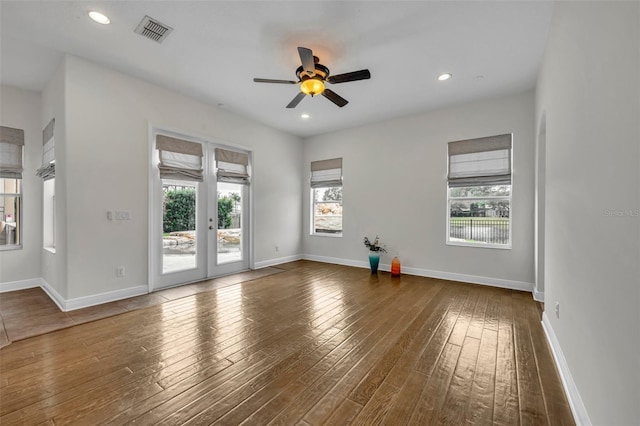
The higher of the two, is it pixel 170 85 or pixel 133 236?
pixel 170 85

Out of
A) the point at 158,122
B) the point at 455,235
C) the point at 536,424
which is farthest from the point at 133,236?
the point at 455,235

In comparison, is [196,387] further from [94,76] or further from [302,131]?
[302,131]

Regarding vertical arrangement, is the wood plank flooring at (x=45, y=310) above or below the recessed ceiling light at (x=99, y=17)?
below

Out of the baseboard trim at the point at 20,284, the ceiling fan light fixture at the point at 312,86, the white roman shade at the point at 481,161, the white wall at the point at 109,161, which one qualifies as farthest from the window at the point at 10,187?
the white roman shade at the point at 481,161

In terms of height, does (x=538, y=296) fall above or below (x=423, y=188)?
below

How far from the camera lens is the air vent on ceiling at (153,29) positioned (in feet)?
8.86

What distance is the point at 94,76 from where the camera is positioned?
351cm

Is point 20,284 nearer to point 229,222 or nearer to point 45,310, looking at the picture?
point 45,310

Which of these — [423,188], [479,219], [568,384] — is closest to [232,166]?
[423,188]

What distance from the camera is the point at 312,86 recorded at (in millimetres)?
3117

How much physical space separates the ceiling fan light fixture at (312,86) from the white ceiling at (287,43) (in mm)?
389

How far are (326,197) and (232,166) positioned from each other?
2.35m

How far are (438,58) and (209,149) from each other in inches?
153

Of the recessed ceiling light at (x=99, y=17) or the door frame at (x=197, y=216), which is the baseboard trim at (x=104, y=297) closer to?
the door frame at (x=197, y=216)
